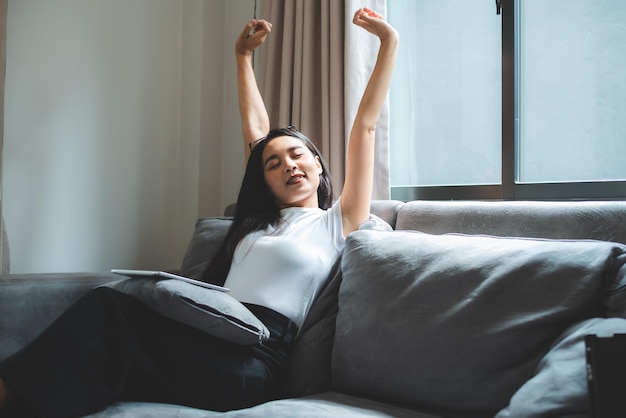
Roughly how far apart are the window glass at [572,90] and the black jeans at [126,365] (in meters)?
1.40

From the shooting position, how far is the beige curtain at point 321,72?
246 centimetres

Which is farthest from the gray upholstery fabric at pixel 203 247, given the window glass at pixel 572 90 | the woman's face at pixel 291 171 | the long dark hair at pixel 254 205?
the window glass at pixel 572 90

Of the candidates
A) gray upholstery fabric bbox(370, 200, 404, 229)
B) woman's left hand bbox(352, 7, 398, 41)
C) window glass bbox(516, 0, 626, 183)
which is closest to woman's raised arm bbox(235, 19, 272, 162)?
woman's left hand bbox(352, 7, 398, 41)

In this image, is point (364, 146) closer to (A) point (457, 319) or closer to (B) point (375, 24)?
(B) point (375, 24)

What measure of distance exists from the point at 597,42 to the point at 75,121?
210 cm

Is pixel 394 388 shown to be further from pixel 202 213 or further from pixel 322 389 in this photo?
pixel 202 213

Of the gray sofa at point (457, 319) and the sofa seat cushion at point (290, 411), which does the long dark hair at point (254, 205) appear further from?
the sofa seat cushion at point (290, 411)

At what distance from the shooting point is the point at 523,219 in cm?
155

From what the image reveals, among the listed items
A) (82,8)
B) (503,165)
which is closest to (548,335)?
(503,165)

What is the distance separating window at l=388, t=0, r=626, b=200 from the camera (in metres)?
2.21

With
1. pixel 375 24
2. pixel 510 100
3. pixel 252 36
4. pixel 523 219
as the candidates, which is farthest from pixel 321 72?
pixel 523 219

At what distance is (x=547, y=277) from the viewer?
3.91 ft

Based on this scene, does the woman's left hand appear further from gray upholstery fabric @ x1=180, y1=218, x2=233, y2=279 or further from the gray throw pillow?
the gray throw pillow

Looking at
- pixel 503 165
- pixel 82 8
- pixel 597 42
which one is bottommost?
pixel 503 165
